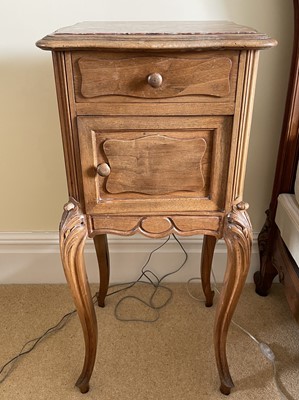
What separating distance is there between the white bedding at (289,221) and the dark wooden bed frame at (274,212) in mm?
44

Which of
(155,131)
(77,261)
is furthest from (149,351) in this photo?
(155,131)

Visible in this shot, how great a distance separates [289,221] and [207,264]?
30 cm

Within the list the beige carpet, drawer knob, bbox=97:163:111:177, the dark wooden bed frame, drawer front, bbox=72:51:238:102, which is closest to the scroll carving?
drawer knob, bbox=97:163:111:177

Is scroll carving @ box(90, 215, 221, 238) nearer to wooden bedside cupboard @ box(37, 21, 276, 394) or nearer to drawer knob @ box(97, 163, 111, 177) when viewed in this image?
wooden bedside cupboard @ box(37, 21, 276, 394)

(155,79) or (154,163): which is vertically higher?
(155,79)

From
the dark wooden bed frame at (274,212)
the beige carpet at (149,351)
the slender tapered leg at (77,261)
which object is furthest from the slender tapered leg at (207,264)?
the slender tapered leg at (77,261)

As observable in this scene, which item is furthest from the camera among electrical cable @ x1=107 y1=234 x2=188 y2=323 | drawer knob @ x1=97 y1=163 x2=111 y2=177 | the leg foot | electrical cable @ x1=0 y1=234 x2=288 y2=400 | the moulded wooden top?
electrical cable @ x1=107 y1=234 x2=188 y2=323

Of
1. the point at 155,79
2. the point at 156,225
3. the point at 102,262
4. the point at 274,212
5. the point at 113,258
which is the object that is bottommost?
the point at 113,258

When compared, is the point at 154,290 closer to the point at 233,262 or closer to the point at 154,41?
the point at 233,262

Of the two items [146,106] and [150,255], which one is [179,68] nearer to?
[146,106]

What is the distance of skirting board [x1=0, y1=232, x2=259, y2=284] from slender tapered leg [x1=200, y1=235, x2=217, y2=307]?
139 mm

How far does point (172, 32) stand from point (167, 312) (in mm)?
913

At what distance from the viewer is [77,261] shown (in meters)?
0.85

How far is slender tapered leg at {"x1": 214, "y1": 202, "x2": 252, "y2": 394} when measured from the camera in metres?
0.81
